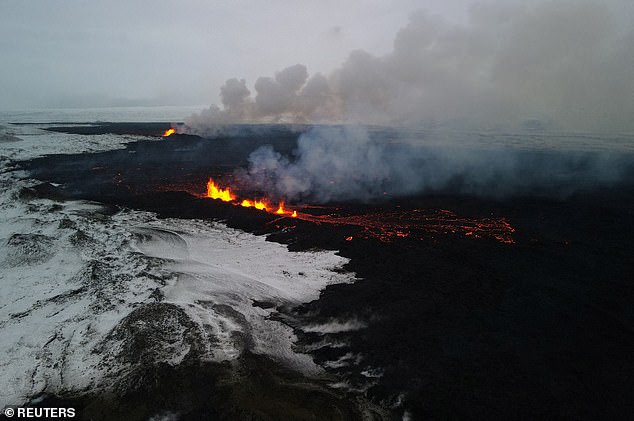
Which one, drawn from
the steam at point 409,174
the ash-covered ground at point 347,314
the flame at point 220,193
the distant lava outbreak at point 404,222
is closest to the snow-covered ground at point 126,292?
the ash-covered ground at point 347,314

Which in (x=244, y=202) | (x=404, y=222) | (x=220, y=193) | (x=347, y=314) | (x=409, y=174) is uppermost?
(x=409, y=174)

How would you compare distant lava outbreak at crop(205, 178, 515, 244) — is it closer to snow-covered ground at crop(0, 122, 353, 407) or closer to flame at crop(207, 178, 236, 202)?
flame at crop(207, 178, 236, 202)

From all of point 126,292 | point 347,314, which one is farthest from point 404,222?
point 126,292

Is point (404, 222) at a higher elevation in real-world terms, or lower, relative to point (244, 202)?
lower

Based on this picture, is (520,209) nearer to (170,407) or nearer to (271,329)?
(271,329)

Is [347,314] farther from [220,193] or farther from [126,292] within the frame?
[220,193]

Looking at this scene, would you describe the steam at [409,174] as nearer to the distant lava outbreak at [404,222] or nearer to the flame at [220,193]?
the flame at [220,193]
